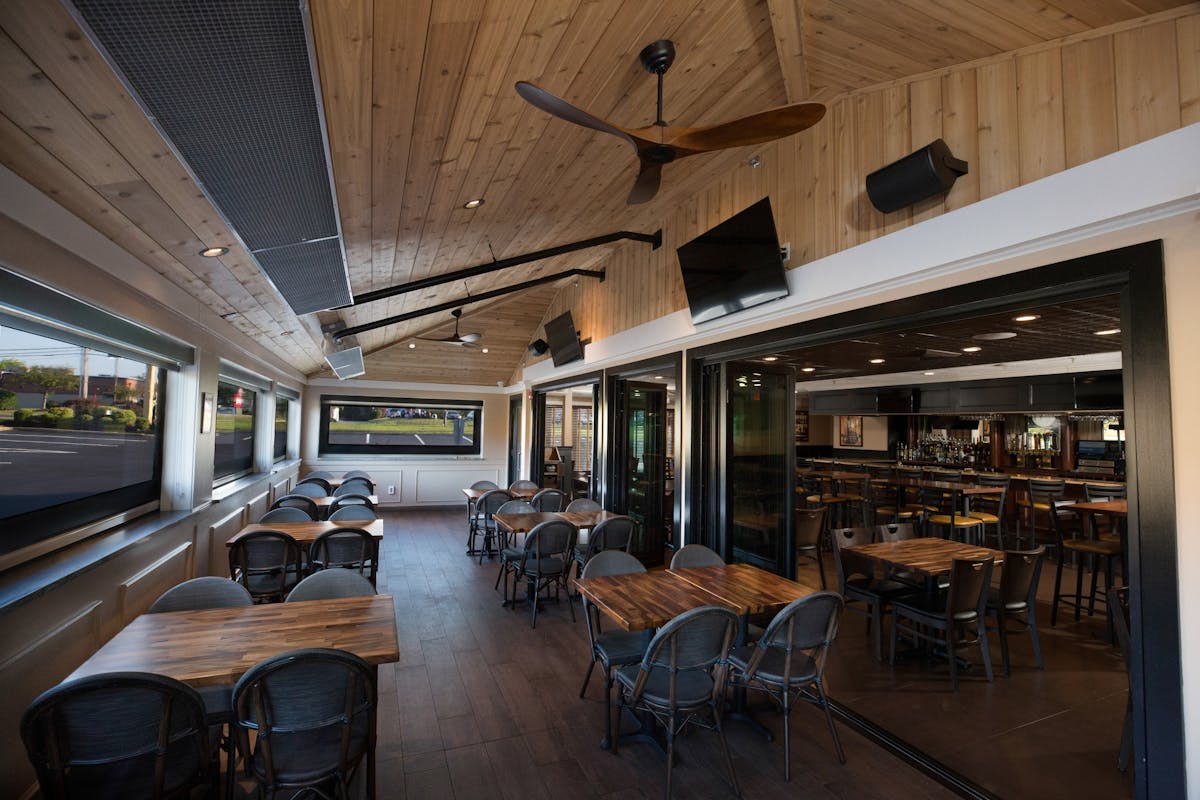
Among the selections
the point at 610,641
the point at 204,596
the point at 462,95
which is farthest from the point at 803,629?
the point at 204,596

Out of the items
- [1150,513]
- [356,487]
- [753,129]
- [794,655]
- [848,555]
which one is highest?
[753,129]

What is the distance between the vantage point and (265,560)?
4.03 metres

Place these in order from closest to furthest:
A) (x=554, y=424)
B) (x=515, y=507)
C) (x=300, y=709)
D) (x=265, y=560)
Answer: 1. (x=300, y=709)
2. (x=265, y=560)
3. (x=515, y=507)
4. (x=554, y=424)

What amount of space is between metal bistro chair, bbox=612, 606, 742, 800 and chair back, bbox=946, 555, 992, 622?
200 cm

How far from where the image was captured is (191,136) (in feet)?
5.21

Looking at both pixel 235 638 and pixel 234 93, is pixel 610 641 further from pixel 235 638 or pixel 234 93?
pixel 234 93

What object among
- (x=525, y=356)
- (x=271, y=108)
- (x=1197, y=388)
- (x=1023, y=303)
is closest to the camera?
(x=271, y=108)

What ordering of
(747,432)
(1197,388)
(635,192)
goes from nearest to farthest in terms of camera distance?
(1197,388) < (635,192) < (747,432)

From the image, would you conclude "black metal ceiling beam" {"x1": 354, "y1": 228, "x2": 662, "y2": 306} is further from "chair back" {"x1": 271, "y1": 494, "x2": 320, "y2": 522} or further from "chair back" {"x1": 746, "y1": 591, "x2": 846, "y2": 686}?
"chair back" {"x1": 746, "y1": 591, "x2": 846, "y2": 686}

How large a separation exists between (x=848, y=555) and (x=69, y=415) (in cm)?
521

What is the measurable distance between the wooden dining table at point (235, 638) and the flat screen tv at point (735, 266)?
9.79ft

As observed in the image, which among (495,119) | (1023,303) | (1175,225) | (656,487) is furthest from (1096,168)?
(656,487)

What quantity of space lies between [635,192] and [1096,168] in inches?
76.2

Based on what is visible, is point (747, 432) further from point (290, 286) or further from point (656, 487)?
point (290, 286)
